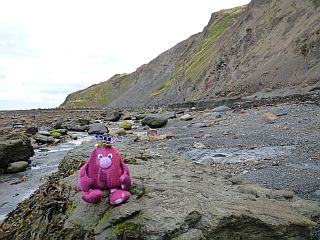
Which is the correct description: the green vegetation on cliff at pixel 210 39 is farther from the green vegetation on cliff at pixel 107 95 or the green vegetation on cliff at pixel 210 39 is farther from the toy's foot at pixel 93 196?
the toy's foot at pixel 93 196

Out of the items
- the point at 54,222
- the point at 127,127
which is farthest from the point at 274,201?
the point at 127,127

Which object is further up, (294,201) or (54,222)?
(54,222)

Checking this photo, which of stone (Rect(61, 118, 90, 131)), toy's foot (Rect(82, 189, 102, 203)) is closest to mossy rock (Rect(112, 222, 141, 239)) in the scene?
toy's foot (Rect(82, 189, 102, 203))

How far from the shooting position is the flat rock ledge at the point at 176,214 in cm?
549

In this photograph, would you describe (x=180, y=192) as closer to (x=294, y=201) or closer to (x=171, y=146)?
(x=294, y=201)

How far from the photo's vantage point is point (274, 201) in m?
6.79

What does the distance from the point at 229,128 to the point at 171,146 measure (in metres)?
3.92

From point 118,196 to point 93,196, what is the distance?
40 cm

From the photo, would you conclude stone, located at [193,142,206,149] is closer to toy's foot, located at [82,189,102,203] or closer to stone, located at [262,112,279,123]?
stone, located at [262,112,279,123]

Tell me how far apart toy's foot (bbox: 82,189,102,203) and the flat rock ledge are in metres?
0.18

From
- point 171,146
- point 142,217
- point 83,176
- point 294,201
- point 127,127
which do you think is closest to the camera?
point 142,217

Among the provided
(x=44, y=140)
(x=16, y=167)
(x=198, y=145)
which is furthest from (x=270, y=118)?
(x=44, y=140)

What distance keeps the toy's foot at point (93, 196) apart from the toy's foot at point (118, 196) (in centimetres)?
20

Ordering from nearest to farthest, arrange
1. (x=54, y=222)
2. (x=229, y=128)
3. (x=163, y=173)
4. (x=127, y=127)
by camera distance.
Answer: (x=54, y=222), (x=163, y=173), (x=229, y=128), (x=127, y=127)
